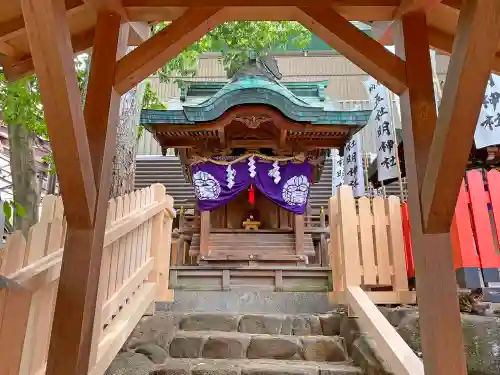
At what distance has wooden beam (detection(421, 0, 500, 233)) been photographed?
165 centimetres

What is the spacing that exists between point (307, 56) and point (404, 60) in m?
16.2

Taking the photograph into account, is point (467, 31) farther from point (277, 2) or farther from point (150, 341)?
point (150, 341)

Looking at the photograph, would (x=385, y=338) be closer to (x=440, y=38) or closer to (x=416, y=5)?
(x=440, y=38)

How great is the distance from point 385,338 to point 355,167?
7458 mm

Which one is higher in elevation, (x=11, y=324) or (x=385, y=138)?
(x=385, y=138)

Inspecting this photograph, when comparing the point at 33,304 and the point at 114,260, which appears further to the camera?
the point at 114,260

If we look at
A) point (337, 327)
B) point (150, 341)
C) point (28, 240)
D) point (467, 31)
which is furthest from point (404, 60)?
point (150, 341)

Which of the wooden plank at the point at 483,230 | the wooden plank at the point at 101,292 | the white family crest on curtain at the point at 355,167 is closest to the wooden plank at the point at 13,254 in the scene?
the wooden plank at the point at 101,292

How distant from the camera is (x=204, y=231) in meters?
8.21

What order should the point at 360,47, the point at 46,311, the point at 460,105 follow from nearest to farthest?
the point at 460,105 < the point at 46,311 < the point at 360,47

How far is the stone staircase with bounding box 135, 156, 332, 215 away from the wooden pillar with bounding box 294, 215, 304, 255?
13.9ft

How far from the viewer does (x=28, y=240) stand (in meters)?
2.17

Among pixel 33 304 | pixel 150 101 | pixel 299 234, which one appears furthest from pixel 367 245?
pixel 150 101

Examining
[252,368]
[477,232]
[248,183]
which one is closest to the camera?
[252,368]
